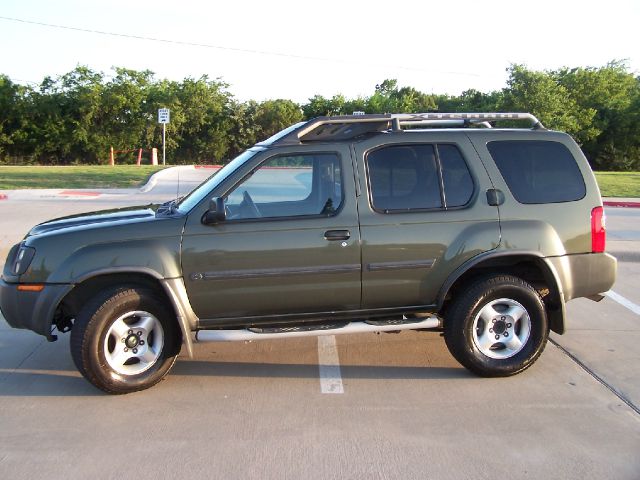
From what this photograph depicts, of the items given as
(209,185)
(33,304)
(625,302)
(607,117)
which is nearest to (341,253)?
(209,185)

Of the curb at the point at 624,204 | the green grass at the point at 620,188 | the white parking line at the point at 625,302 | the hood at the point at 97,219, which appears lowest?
the white parking line at the point at 625,302

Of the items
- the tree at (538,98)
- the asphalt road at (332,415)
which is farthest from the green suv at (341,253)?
the tree at (538,98)

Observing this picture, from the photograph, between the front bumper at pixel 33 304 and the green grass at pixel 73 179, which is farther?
the green grass at pixel 73 179

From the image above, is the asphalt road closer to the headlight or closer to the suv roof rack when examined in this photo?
the headlight

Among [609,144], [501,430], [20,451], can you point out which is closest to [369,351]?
[501,430]

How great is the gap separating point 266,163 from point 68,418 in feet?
7.47

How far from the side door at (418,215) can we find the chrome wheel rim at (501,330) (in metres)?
0.45

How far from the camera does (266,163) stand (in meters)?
4.73

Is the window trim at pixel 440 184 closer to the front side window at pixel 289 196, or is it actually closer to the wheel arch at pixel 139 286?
the front side window at pixel 289 196

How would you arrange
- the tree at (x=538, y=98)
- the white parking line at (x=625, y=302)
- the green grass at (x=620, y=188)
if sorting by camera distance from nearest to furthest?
the white parking line at (x=625, y=302)
the green grass at (x=620, y=188)
the tree at (x=538, y=98)

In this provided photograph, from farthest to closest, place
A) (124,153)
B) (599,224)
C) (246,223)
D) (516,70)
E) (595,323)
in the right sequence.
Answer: (124,153) < (516,70) < (595,323) < (599,224) < (246,223)

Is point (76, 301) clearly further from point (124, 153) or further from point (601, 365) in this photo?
point (124, 153)

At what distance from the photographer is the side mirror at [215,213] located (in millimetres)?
4461

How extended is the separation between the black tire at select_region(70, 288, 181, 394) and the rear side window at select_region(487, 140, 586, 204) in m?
2.90
